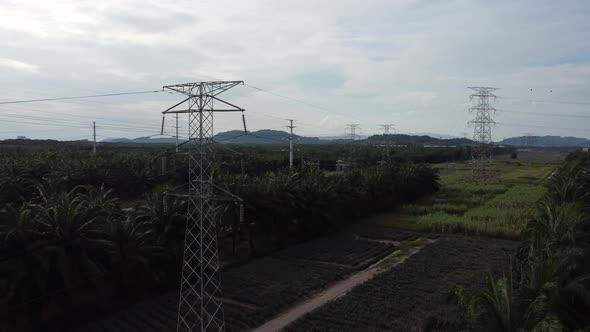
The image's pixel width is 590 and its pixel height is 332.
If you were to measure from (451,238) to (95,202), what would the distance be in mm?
26452

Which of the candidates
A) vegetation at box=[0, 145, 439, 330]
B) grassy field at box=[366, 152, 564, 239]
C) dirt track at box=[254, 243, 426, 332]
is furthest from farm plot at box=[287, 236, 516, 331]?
vegetation at box=[0, 145, 439, 330]

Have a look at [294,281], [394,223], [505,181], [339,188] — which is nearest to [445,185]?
[505,181]

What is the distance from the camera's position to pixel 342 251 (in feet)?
105

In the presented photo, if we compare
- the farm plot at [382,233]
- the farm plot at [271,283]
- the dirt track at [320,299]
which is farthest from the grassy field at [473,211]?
the dirt track at [320,299]

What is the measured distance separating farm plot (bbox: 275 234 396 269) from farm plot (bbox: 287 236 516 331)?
2.65 meters

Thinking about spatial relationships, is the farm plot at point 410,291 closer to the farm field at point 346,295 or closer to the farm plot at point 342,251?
the farm field at point 346,295

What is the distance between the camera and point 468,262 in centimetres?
2902

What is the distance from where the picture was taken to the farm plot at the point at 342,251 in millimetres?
29969

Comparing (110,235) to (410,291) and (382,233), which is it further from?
(382,233)

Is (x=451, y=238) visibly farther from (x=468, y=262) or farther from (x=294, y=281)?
(x=294, y=281)

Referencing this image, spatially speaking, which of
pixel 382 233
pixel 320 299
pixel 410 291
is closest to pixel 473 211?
pixel 382 233

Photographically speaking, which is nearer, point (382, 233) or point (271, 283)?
point (271, 283)

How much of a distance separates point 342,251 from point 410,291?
9.23m

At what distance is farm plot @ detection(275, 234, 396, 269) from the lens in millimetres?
29969
